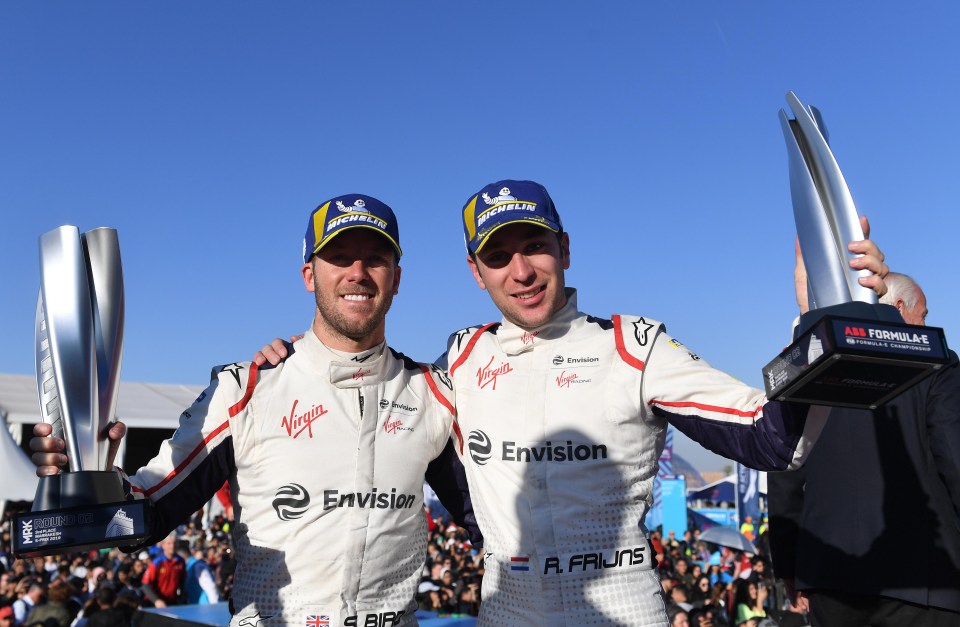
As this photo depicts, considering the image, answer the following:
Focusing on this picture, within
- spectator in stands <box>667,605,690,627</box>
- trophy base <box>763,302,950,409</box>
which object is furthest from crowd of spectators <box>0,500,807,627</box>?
trophy base <box>763,302,950,409</box>

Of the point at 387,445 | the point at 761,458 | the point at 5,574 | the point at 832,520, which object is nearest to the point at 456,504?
the point at 387,445

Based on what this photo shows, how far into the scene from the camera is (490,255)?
3.01m

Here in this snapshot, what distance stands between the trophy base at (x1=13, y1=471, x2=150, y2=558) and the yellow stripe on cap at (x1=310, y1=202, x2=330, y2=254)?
1074mm

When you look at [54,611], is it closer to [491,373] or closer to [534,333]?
[491,373]

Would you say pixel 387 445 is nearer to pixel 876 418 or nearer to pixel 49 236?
pixel 49 236

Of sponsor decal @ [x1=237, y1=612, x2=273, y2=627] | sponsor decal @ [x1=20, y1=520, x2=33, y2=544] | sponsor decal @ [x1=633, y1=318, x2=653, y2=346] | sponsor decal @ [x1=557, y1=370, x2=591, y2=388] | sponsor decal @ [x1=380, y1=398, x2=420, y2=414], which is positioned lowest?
sponsor decal @ [x1=237, y1=612, x2=273, y2=627]

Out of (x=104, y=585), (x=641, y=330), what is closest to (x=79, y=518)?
(x=641, y=330)

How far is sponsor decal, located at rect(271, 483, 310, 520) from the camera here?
2.80 m

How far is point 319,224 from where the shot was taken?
309 centimetres

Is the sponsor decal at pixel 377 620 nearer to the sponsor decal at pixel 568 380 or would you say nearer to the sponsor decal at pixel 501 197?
the sponsor decal at pixel 568 380

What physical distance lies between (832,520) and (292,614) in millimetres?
2191

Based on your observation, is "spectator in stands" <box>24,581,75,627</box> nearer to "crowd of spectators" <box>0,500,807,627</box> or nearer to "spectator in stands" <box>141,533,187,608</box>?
"crowd of spectators" <box>0,500,807,627</box>

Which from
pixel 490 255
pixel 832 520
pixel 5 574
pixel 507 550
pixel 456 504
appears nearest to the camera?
pixel 507 550

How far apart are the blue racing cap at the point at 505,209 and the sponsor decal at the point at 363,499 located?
906 millimetres
